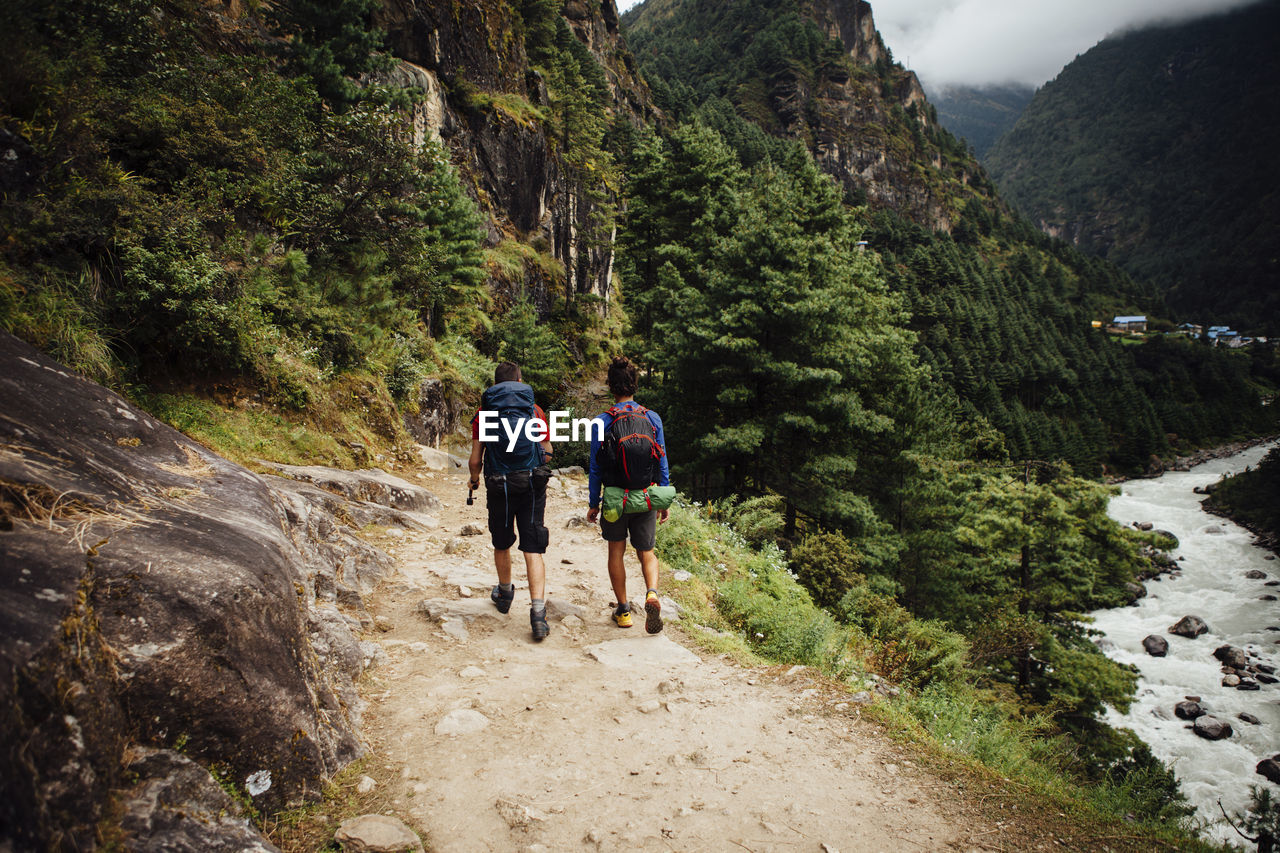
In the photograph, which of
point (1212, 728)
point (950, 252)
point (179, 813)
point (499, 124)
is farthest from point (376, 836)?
point (950, 252)

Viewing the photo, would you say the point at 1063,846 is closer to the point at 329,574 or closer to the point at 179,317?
the point at 329,574

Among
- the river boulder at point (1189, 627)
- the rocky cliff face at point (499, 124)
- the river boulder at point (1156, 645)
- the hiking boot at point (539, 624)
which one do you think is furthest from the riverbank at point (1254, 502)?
the hiking boot at point (539, 624)

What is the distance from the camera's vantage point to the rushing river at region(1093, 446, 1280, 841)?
68.1 ft

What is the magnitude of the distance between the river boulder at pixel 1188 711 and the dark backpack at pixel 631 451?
103ft

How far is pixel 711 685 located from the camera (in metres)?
4.72

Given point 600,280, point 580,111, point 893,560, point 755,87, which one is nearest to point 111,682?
point 893,560

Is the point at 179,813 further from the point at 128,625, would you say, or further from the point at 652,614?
the point at 652,614

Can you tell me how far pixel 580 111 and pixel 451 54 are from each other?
33.1ft

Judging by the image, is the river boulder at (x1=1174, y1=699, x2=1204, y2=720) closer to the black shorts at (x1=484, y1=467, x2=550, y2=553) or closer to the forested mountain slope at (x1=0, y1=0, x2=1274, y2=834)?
the forested mountain slope at (x1=0, y1=0, x2=1274, y2=834)

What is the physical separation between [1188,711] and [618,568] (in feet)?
102

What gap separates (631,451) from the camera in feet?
17.0

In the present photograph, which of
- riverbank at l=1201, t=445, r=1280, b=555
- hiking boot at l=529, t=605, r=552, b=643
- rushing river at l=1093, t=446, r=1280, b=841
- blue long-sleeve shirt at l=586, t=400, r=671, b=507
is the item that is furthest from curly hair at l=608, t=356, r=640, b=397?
riverbank at l=1201, t=445, r=1280, b=555

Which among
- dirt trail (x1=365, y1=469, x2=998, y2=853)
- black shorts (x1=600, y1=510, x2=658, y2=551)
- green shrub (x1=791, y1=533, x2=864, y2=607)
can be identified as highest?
black shorts (x1=600, y1=510, x2=658, y2=551)

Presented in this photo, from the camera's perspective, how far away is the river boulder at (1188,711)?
24.4m
